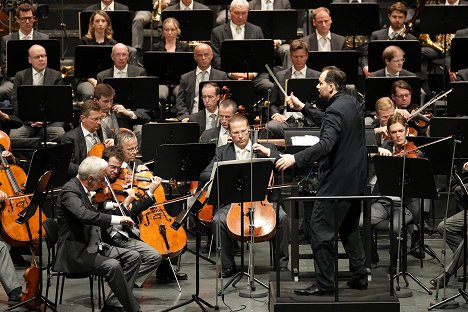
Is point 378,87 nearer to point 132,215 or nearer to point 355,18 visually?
point 355,18

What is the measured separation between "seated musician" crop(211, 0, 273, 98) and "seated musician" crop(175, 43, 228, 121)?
567 millimetres

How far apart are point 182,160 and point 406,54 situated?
14.0 feet

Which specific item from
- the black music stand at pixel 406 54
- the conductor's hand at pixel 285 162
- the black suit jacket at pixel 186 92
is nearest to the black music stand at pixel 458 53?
the black music stand at pixel 406 54

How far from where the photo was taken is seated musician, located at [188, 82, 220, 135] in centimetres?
1061

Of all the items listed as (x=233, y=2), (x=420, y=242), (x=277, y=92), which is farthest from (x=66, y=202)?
(x=233, y=2)

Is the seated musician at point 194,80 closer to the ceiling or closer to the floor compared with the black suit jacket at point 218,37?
closer to the floor

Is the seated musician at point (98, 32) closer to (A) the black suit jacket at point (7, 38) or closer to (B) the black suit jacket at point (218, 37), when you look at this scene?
(A) the black suit jacket at point (7, 38)

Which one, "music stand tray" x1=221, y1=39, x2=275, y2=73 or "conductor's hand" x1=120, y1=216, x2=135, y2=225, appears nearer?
"conductor's hand" x1=120, y1=216, x2=135, y2=225

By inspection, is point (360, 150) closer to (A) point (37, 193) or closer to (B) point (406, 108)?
(A) point (37, 193)

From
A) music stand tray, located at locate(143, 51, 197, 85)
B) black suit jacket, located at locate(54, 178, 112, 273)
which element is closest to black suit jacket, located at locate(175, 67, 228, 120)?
music stand tray, located at locate(143, 51, 197, 85)

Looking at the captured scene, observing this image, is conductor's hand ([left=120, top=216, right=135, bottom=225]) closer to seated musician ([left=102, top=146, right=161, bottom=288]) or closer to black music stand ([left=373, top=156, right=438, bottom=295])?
seated musician ([left=102, top=146, right=161, bottom=288])

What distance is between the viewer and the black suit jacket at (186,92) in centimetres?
1150

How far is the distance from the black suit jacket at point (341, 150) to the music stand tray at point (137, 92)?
3696 millimetres

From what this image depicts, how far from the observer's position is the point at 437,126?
9.72 m
